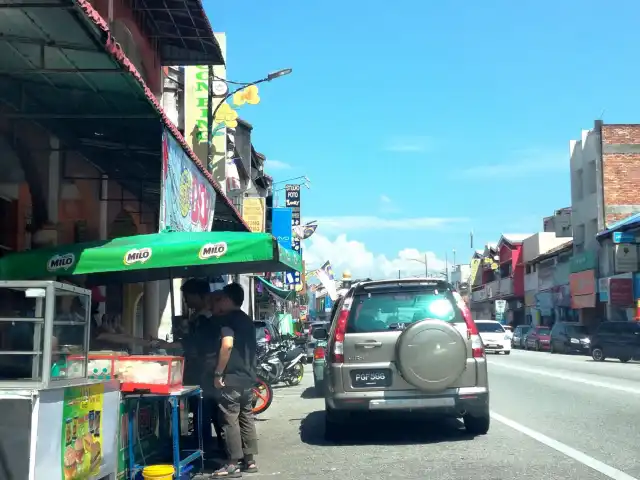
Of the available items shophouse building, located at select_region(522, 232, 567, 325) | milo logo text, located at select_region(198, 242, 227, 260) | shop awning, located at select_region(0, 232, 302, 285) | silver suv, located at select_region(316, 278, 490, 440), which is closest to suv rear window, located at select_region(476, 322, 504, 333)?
shophouse building, located at select_region(522, 232, 567, 325)

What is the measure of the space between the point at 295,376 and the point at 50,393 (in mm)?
14208

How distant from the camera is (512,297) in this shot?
6956cm

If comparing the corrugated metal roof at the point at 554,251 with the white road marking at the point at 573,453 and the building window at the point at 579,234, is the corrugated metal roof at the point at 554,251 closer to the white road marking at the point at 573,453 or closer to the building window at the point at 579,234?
the building window at the point at 579,234

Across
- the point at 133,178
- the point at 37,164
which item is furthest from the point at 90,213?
the point at 37,164

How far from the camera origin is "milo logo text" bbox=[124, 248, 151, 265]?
7543 mm

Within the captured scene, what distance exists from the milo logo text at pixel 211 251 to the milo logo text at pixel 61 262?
4.17 feet

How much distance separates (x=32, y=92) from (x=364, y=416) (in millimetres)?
5337

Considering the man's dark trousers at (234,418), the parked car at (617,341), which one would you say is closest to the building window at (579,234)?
the parked car at (617,341)

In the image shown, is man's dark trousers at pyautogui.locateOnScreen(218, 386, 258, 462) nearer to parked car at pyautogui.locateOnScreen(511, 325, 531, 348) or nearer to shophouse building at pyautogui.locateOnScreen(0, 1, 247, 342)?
shophouse building at pyautogui.locateOnScreen(0, 1, 247, 342)

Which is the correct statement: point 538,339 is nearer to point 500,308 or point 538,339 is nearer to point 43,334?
point 500,308

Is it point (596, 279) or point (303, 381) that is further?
point (596, 279)

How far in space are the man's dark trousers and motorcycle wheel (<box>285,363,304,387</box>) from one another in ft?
35.3

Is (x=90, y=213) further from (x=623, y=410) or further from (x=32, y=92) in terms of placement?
(x=623, y=410)

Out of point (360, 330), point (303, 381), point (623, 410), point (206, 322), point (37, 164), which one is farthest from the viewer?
point (303, 381)
